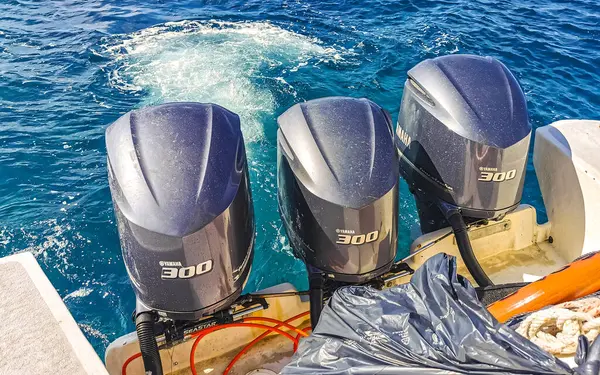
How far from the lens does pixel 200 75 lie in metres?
5.87

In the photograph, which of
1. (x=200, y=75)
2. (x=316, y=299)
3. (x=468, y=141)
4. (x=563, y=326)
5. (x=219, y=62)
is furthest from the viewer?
(x=219, y=62)

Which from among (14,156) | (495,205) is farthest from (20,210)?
(495,205)

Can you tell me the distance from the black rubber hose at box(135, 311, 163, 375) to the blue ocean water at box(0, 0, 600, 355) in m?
1.40

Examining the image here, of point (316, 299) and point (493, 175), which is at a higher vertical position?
point (493, 175)

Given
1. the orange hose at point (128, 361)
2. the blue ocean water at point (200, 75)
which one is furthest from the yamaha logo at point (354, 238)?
the blue ocean water at point (200, 75)

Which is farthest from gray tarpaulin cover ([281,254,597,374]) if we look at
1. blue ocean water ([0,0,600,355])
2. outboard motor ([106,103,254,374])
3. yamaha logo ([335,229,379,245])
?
blue ocean water ([0,0,600,355])

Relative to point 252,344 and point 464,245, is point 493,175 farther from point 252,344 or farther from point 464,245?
point 252,344

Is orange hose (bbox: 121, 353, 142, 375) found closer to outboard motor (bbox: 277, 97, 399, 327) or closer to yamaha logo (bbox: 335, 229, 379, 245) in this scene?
outboard motor (bbox: 277, 97, 399, 327)

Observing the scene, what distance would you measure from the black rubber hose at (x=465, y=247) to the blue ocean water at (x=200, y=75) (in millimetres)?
931

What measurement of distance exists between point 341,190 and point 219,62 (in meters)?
4.47

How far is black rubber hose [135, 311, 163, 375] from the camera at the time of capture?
1.95 m

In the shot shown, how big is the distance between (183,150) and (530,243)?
2.22 m

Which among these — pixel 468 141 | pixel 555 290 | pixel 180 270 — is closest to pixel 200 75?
pixel 468 141

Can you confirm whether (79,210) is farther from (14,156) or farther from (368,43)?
(368,43)
